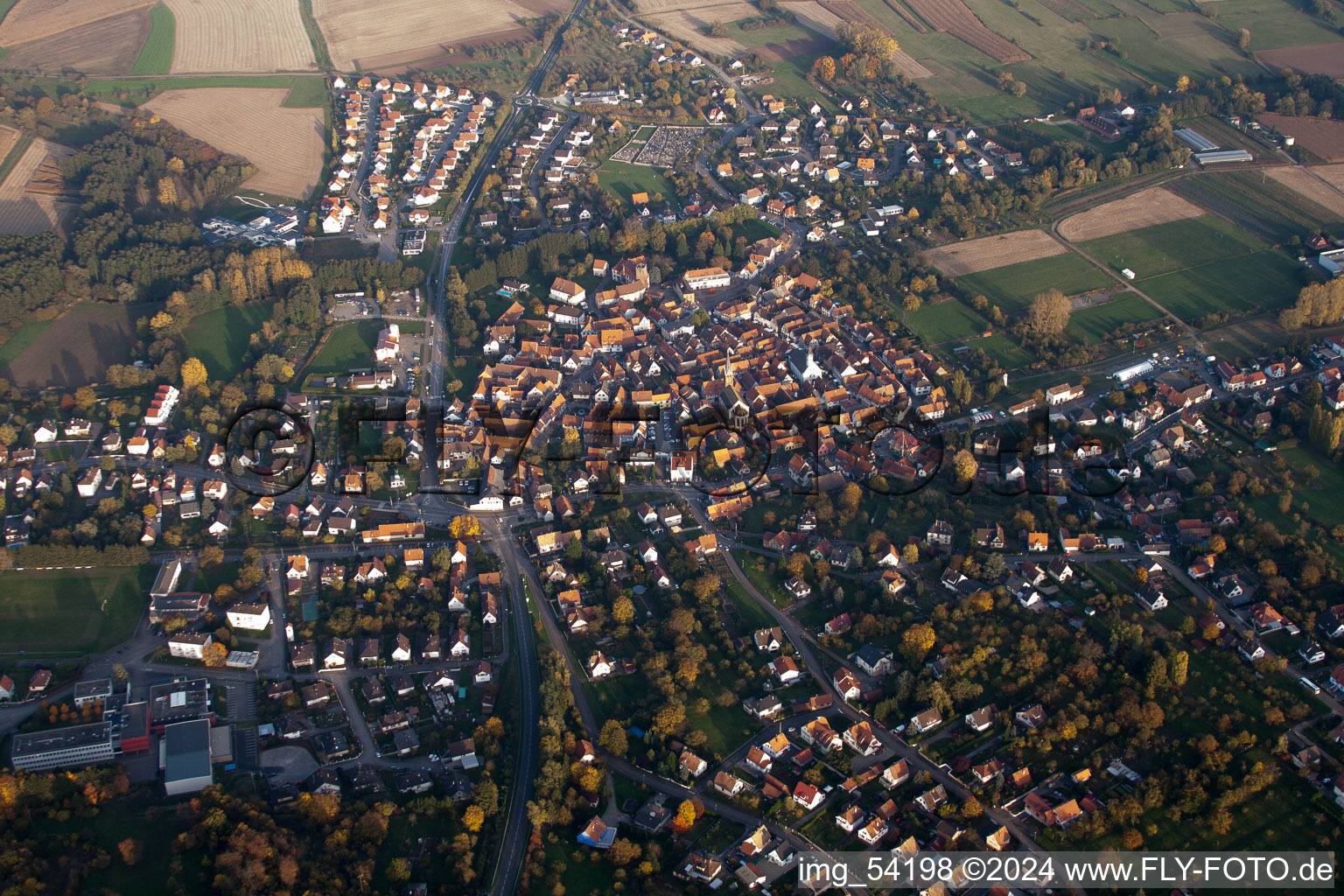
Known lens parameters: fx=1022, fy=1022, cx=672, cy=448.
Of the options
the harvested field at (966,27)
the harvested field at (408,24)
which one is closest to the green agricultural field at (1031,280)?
the harvested field at (966,27)

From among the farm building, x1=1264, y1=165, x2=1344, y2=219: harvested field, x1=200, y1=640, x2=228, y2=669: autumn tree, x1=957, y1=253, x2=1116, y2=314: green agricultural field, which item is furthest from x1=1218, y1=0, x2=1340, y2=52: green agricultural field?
x1=200, y1=640, x2=228, y2=669: autumn tree

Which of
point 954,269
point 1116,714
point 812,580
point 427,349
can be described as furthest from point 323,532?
point 954,269

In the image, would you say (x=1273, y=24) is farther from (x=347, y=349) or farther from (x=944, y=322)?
(x=347, y=349)

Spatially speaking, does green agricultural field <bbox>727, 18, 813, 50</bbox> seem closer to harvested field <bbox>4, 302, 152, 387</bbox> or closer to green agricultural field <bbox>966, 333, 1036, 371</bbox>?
green agricultural field <bbox>966, 333, 1036, 371</bbox>

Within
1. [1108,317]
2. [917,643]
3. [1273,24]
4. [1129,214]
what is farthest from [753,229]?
[1273,24]

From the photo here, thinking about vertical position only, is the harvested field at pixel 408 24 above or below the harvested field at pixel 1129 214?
above

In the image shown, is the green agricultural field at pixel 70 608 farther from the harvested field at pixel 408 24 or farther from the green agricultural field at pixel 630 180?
the harvested field at pixel 408 24

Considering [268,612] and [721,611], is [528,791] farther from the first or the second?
[268,612]
